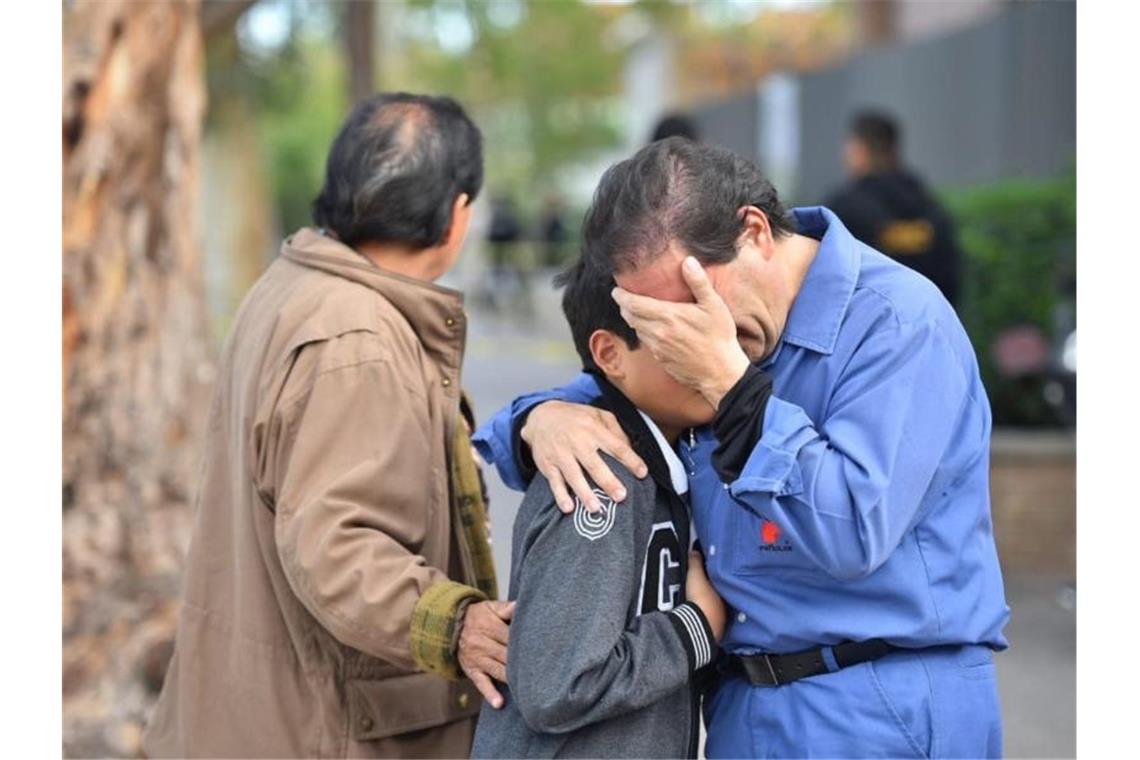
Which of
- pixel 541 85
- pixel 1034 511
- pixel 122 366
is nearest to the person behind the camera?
pixel 122 366

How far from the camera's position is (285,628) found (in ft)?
10.0

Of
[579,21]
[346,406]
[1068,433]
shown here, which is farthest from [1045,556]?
[579,21]

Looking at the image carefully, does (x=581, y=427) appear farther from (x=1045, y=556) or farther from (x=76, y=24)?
(x=1045, y=556)

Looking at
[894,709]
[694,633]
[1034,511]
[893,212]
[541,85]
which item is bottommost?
[1034,511]

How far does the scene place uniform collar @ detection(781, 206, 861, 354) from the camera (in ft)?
7.73

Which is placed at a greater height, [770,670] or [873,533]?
[873,533]

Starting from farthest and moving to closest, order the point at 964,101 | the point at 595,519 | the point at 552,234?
the point at 552,234 < the point at 964,101 < the point at 595,519

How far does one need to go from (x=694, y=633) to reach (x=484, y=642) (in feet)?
1.57

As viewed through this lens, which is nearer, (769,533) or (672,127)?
(769,533)

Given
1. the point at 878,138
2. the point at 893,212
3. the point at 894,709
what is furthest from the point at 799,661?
the point at 878,138

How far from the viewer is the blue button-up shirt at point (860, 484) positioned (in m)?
2.18

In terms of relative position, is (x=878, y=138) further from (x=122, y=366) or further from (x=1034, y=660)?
(x=122, y=366)

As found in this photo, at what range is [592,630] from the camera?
2320 mm

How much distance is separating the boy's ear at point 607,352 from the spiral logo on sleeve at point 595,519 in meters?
0.23
